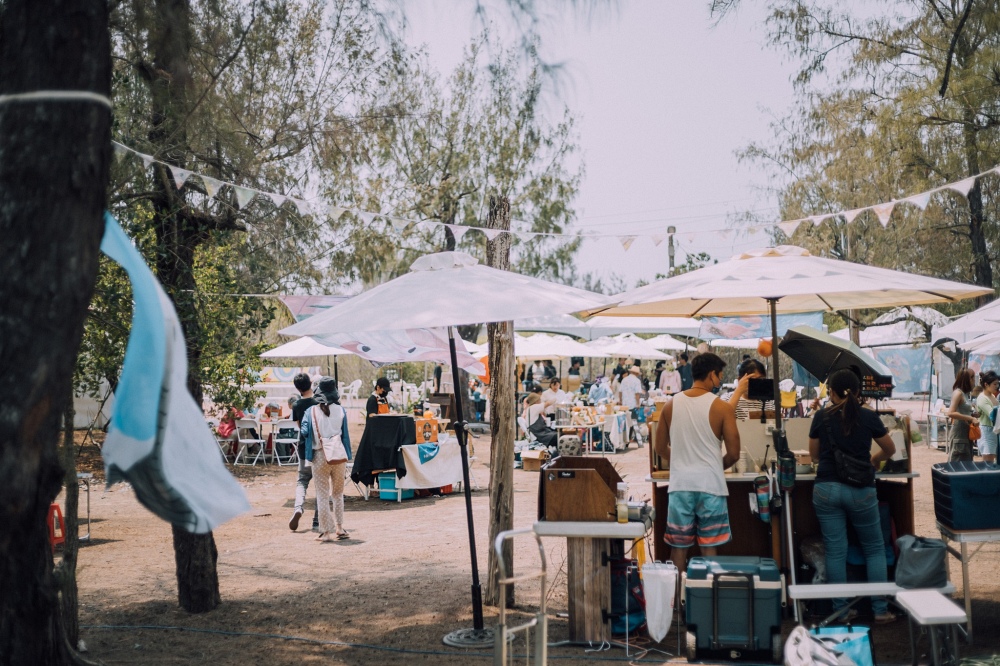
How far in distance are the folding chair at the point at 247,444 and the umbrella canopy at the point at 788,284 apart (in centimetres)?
1075

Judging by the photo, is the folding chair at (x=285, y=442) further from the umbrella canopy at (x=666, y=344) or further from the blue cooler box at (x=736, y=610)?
the umbrella canopy at (x=666, y=344)

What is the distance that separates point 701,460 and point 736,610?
907mm

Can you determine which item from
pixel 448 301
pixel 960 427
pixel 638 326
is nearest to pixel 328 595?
pixel 448 301

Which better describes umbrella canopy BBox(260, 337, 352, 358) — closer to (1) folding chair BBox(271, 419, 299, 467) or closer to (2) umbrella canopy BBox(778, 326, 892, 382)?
(1) folding chair BBox(271, 419, 299, 467)

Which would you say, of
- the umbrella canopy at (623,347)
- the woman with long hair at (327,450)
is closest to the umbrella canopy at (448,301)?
the woman with long hair at (327,450)

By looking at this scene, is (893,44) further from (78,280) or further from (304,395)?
(78,280)

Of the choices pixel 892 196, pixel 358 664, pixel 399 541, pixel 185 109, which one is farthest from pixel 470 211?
pixel 358 664

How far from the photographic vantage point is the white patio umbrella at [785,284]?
222 inches

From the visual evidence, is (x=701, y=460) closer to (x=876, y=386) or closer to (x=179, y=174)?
(x=876, y=386)

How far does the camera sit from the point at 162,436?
264 cm

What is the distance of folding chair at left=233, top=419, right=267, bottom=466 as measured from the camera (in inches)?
645

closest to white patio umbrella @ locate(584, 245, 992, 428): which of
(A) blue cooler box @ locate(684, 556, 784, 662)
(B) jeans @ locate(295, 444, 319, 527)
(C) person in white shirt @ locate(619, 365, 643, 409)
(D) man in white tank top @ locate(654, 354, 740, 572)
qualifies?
(D) man in white tank top @ locate(654, 354, 740, 572)

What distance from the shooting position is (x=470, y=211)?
23.5 metres

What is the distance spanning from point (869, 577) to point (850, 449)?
2.79 ft
